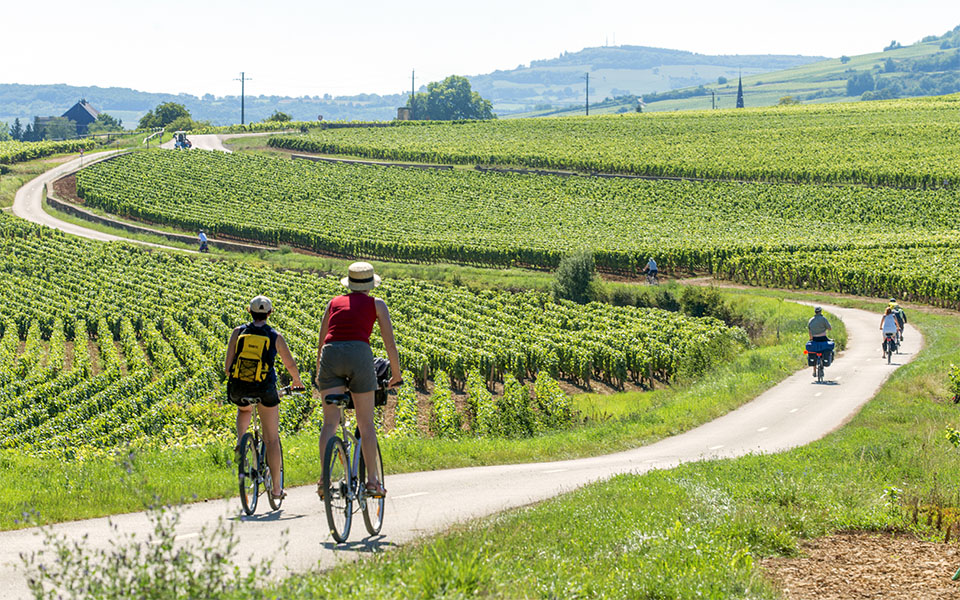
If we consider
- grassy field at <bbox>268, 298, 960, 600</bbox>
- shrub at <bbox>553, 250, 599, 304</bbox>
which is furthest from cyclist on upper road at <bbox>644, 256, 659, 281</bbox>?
grassy field at <bbox>268, 298, 960, 600</bbox>

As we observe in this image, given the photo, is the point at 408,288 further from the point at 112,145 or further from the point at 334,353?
the point at 112,145

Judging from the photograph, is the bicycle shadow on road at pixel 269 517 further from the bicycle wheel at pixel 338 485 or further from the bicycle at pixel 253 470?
the bicycle wheel at pixel 338 485

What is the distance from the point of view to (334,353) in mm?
9094

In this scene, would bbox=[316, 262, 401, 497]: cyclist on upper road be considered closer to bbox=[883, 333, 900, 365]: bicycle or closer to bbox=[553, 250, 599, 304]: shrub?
bbox=[883, 333, 900, 365]: bicycle

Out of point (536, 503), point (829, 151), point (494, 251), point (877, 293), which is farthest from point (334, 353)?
point (829, 151)

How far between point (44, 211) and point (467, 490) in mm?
80454

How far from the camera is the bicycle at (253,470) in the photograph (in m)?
10.2

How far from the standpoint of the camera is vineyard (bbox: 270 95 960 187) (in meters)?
91.2

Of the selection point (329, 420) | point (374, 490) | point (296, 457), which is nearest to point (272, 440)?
point (329, 420)

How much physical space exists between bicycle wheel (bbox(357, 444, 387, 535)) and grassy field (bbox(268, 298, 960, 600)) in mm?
747

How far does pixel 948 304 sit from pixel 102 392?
35447 mm

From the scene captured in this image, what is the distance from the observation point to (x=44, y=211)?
8406cm

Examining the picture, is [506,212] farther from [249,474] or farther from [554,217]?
[249,474]

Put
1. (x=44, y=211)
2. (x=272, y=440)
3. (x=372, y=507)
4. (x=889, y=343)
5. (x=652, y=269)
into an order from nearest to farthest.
→ (x=372, y=507) → (x=272, y=440) → (x=889, y=343) → (x=652, y=269) → (x=44, y=211)
